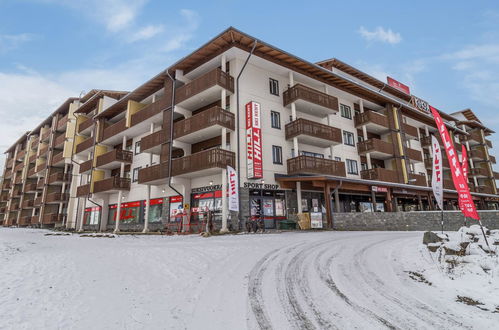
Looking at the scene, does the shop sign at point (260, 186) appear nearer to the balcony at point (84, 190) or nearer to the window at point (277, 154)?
the window at point (277, 154)

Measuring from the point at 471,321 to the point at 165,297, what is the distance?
4.96 metres

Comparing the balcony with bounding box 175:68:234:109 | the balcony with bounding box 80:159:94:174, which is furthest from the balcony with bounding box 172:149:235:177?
the balcony with bounding box 80:159:94:174

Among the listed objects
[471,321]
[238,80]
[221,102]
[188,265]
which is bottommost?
[471,321]

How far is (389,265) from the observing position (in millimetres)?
7297

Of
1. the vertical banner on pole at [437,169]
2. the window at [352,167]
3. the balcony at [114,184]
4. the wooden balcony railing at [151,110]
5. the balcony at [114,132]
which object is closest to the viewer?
the vertical banner on pole at [437,169]

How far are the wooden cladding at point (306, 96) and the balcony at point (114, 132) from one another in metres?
17.3

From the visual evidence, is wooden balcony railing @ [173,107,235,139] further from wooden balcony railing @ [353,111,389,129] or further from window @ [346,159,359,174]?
wooden balcony railing @ [353,111,389,129]

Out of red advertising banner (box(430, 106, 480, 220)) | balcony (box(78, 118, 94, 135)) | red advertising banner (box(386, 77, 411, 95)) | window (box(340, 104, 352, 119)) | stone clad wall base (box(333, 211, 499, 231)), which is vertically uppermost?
red advertising banner (box(386, 77, 411, 95))

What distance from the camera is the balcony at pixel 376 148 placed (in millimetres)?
27531

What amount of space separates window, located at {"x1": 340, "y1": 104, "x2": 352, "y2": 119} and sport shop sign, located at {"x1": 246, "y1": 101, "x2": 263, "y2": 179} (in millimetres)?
12253

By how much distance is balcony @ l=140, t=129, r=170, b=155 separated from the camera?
23.5 m

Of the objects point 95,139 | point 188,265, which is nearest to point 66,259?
point 188,265

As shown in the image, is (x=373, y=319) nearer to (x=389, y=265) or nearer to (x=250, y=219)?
(x=389, y=265)

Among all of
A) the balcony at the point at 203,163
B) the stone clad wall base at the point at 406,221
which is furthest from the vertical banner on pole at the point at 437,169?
the balcony at the point at 203,163
